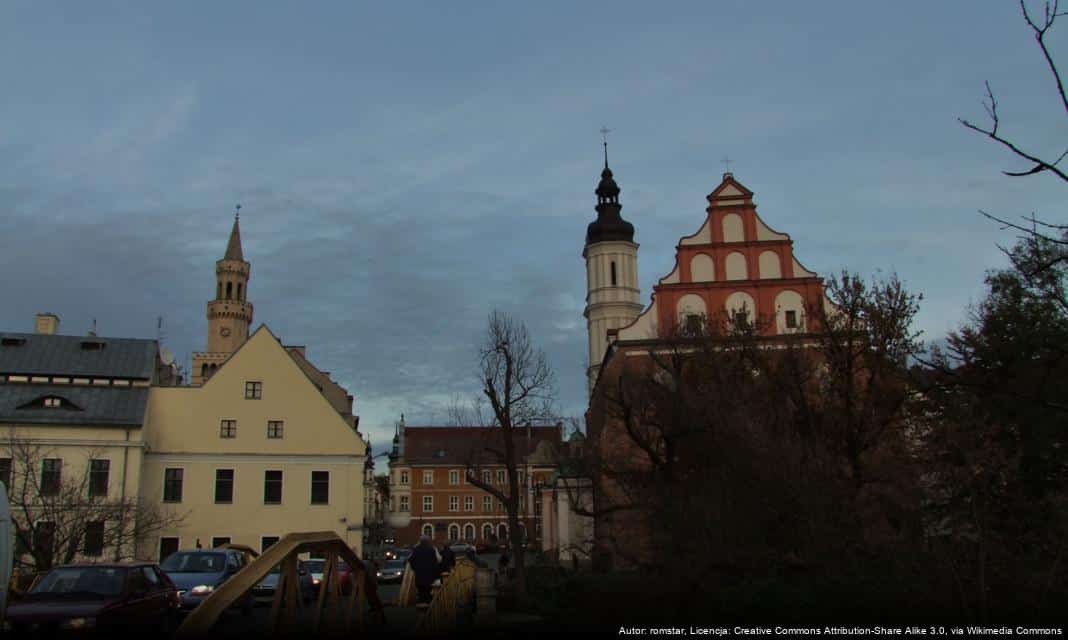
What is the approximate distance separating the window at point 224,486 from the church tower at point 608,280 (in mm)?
25564

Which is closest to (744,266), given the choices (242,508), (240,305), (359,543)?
(359,543)

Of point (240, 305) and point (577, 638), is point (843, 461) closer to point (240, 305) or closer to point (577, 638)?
point (577, 638)

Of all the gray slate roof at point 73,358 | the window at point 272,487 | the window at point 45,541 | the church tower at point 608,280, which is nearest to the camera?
the window at point 45,541

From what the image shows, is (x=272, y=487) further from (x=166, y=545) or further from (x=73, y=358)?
(x=73, y=358)

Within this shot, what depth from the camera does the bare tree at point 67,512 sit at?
26953mm

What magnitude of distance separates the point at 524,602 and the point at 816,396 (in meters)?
11.4

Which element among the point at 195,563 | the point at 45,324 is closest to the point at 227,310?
the point at 45,324

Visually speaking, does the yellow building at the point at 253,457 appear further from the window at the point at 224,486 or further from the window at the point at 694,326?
the window at the point at 694,326

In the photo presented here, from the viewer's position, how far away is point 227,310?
10688cm

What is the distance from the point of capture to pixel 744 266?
49.6 meters

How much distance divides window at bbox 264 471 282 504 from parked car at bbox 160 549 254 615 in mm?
25739

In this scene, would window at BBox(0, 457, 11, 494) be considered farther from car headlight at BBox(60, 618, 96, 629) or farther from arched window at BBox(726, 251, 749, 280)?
arched window at BBox(726, 251, 749, 280)

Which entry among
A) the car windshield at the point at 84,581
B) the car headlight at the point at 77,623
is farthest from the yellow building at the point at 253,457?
the car headlight at the point at 77,623

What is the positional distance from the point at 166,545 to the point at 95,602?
34.8m
